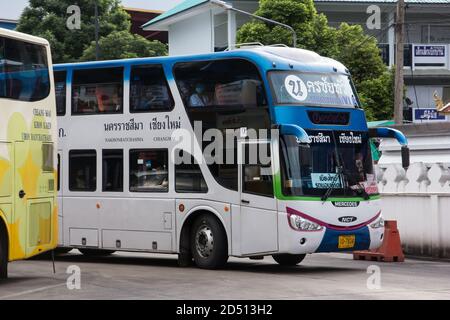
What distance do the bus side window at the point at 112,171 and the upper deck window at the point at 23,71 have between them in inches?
116

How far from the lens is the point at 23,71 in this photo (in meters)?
15.1

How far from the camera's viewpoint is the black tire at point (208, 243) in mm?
16672

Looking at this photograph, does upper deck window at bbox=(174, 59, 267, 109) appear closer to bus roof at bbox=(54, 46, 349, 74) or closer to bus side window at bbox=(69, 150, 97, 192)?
bus roof at bbox=(54, 46, 349, 74)

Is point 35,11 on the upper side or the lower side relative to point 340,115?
upper

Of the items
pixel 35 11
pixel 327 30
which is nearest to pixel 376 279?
pixel 327 30

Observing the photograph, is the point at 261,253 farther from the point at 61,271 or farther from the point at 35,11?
the point at 35,11

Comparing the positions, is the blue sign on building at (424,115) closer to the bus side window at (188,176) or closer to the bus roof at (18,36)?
the bus side window at (188,176)

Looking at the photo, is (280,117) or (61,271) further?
(61,271)

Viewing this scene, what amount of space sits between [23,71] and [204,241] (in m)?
4.48

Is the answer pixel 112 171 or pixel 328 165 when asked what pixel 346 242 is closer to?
pixel 328 165

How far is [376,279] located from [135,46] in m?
34.8

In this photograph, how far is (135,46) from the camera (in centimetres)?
4816

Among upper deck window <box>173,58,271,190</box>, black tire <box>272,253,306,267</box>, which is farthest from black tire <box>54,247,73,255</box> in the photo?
upper deck window <box>173,58,271,190</box>

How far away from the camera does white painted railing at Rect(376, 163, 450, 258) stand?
67.2 ft
